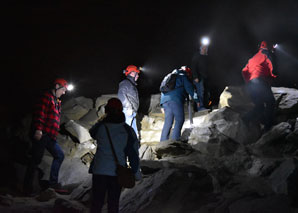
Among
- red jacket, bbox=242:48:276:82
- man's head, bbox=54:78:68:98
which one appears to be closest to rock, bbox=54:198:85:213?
man's head, bbox=54:78:68:98

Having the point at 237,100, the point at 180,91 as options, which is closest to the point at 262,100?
the point at 180,91

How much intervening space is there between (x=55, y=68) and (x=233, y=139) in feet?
36.7

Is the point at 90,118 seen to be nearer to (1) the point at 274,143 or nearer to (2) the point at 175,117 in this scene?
(2) the point at 175,117

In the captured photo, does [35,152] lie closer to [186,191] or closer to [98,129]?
[98,129]

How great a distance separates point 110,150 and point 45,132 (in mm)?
2502

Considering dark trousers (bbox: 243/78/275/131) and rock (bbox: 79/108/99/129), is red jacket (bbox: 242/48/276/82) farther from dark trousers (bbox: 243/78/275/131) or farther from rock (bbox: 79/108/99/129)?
rock (bbox: 79/108/99/129)

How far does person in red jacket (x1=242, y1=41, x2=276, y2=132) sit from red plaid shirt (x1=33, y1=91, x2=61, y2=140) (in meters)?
5.00

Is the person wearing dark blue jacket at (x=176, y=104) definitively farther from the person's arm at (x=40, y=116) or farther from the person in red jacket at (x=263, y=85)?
the person's arm at (x=40, y=116)

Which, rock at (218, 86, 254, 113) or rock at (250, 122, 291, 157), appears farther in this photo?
rock at (218, 86, 254, 113)

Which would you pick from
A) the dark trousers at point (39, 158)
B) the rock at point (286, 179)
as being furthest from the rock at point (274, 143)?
the dark trousers at point (39, 158)

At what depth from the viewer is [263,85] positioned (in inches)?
233

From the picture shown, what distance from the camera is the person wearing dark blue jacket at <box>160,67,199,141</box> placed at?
6.24 meters

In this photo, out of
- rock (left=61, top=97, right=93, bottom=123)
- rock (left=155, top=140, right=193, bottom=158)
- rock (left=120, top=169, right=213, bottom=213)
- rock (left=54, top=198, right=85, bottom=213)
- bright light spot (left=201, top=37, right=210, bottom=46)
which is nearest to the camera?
rock (left=120, top=169, right=213, bottom=213)

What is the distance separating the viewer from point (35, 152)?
15.7 ft
